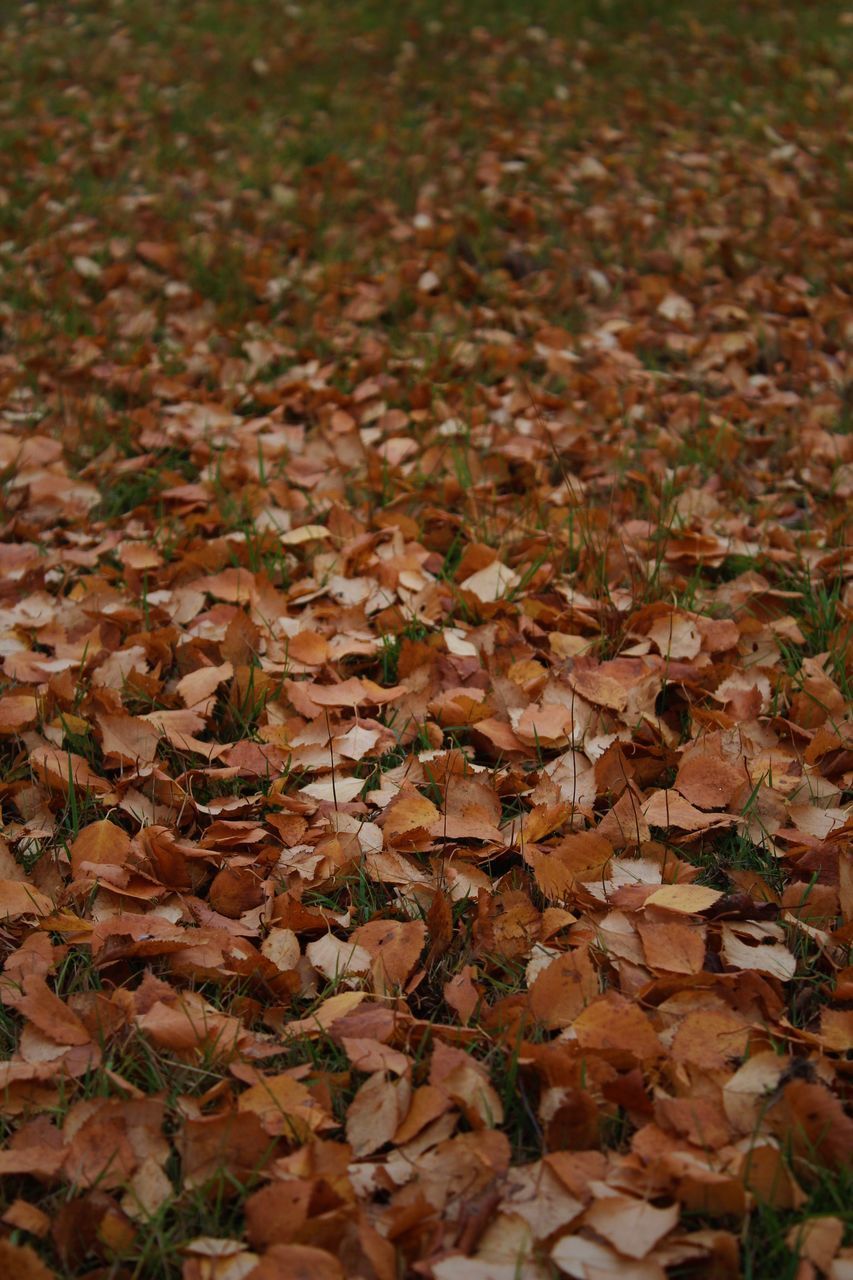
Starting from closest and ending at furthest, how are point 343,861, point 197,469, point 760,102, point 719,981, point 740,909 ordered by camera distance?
point 719,981 → point 740,909 → point 343,861 → point 197,469 → point 760,102

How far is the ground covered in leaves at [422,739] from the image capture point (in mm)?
1111

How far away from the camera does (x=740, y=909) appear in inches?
55.6

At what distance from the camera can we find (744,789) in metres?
1.58

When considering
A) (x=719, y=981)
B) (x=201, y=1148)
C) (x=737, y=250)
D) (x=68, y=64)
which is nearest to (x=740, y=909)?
(x=719, y=981)

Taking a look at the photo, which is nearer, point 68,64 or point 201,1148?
point 201,1148

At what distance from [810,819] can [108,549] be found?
1.46 metres

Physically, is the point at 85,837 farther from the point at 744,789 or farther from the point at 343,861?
the point at 744,789

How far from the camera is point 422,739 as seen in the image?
5.74 ft

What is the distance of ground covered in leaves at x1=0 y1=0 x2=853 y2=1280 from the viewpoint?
111cm

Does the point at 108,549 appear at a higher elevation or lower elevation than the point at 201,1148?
lower

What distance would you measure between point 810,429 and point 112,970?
6.99 ft

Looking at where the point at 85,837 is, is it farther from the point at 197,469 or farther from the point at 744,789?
the point at 197,469

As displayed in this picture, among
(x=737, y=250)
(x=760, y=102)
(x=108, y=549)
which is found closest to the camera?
(x=108, y=549)

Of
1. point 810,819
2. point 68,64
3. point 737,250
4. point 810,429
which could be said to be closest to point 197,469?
point 810,429
